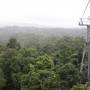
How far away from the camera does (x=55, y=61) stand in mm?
33250

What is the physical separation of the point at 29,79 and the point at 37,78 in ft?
2.62

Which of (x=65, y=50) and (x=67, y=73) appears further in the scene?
(x=65, y=50)

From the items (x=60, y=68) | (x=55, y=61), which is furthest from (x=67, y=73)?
(x=55, y=61)

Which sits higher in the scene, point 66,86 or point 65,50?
point 65,50

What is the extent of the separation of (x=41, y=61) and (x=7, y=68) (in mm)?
5116

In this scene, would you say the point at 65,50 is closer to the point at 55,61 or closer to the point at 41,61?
the point at 55,61

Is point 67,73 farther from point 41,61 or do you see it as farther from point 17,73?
point 17,73

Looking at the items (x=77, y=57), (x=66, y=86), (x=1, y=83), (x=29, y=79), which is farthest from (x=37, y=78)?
(x=77, y=57)

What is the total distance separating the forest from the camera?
26406mm

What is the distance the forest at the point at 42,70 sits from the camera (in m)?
26.4

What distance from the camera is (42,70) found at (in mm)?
27344

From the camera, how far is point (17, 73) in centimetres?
3188

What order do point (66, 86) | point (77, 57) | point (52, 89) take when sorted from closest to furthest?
point (52, 89), point (66, 86), point (77, 57)

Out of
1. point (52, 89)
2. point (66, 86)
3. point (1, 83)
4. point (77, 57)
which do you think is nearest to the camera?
point (52, 89)
